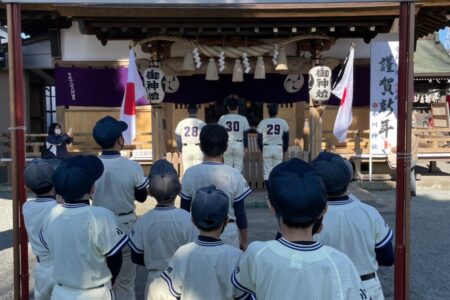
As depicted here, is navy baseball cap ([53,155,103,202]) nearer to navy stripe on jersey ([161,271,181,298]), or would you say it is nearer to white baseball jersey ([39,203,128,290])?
white baseball jersey ([39,203,128,290])

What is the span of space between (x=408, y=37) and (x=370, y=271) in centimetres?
165

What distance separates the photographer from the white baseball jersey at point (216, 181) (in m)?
3.27

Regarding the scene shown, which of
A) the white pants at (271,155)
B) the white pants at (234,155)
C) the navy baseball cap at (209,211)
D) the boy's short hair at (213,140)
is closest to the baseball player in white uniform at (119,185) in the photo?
the boy's short hair at (213,140)

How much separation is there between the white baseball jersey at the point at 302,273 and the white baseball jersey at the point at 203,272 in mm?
538

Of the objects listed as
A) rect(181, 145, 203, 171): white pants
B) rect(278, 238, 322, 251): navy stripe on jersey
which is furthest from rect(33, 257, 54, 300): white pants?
rect(181, 145, 203, 171): white pants

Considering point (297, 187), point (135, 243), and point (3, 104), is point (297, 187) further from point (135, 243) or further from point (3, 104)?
point (3, 104)

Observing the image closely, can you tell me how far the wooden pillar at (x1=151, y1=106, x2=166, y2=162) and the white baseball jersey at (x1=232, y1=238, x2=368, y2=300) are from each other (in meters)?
7.41

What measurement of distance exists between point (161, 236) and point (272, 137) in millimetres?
5666

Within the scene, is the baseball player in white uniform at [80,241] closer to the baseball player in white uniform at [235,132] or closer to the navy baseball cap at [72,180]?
the navy baseball cap at [72,180]

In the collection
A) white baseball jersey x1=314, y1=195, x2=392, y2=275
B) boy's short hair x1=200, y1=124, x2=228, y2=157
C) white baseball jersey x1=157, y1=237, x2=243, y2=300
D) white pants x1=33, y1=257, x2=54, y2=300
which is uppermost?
boy's short hair x1=200, y1=124, x2=228, y2=157

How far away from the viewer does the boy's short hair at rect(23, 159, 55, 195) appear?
2961 millimetres

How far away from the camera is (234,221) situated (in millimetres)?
3432

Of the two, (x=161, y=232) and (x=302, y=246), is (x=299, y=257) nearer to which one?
(x=302, y=246)

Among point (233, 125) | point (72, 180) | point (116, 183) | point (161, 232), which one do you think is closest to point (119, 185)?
point (116, 183)
